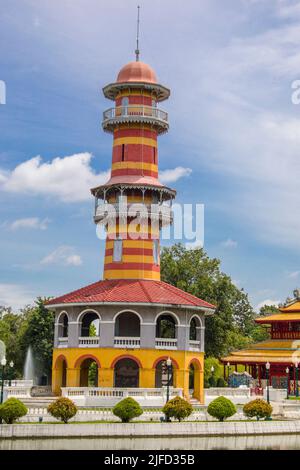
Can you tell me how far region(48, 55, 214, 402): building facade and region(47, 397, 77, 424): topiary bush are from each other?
539 inches

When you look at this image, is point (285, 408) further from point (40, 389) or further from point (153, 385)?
point (40, 389)

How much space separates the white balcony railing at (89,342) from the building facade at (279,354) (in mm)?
18196

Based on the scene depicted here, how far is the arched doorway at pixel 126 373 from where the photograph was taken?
58562 mm

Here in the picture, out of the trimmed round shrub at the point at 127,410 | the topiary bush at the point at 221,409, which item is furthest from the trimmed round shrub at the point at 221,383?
the trimmed round shrub at the point at 127,410

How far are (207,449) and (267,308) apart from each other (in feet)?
274

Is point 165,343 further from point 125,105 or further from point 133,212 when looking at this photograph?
point 125,105

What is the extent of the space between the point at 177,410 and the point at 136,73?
97.3 ft

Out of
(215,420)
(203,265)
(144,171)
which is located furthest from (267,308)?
(215,420)

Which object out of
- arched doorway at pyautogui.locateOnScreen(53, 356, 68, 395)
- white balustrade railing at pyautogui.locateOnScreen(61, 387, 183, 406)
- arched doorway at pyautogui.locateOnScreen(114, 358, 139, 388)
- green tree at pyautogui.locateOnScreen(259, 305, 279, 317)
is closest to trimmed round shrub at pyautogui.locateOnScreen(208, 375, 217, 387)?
arched doorway at pyautogui.locateOnScreen(114, 358, 139, 388)

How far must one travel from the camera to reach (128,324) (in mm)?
59062

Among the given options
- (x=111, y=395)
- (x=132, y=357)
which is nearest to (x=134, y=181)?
(x=132, y=357)

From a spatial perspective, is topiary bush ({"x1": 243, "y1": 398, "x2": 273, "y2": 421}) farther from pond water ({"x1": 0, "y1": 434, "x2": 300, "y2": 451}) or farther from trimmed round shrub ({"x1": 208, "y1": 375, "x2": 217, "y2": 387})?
trimmed round shrub ({"x1": 208, "y1": 375, "x2": 217, "y2": 387})

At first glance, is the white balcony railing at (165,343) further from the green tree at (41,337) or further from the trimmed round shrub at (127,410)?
the green tree at (41,337)
